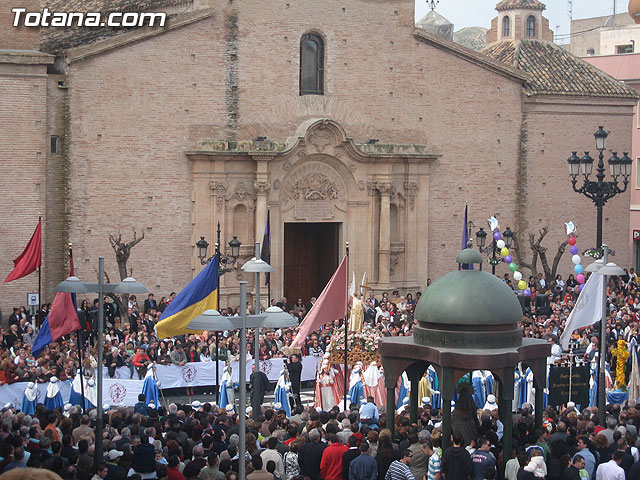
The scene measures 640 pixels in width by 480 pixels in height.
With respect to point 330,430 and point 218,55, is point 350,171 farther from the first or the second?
point 330,430

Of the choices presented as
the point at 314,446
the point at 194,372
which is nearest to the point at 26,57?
the point at 194,372

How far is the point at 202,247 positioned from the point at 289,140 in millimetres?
5167

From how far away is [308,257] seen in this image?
126ft

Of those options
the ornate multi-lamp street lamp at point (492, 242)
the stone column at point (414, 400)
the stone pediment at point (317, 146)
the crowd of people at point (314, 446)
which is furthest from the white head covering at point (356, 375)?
the stone pediment at point (317, 146)

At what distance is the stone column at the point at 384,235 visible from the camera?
37.8 meters

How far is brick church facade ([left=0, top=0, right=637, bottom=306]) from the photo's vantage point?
33.3 m

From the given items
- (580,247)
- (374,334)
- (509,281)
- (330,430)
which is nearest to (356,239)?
(509,281)

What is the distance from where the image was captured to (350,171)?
3750 cm

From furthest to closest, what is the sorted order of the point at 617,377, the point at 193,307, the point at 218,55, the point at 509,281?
the point at 509,281
the point at 218,55
the point at 617,377
the point at 193,307

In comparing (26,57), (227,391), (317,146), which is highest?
(26,57)

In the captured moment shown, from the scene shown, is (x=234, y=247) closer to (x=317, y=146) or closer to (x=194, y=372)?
(x=317, y=146)

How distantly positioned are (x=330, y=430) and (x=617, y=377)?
1197 centimetres

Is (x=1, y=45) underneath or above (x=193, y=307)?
above

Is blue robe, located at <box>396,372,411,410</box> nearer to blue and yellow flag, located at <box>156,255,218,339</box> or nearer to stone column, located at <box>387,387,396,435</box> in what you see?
blue and yellow flag, located at <box>156,255,218,339</box>
